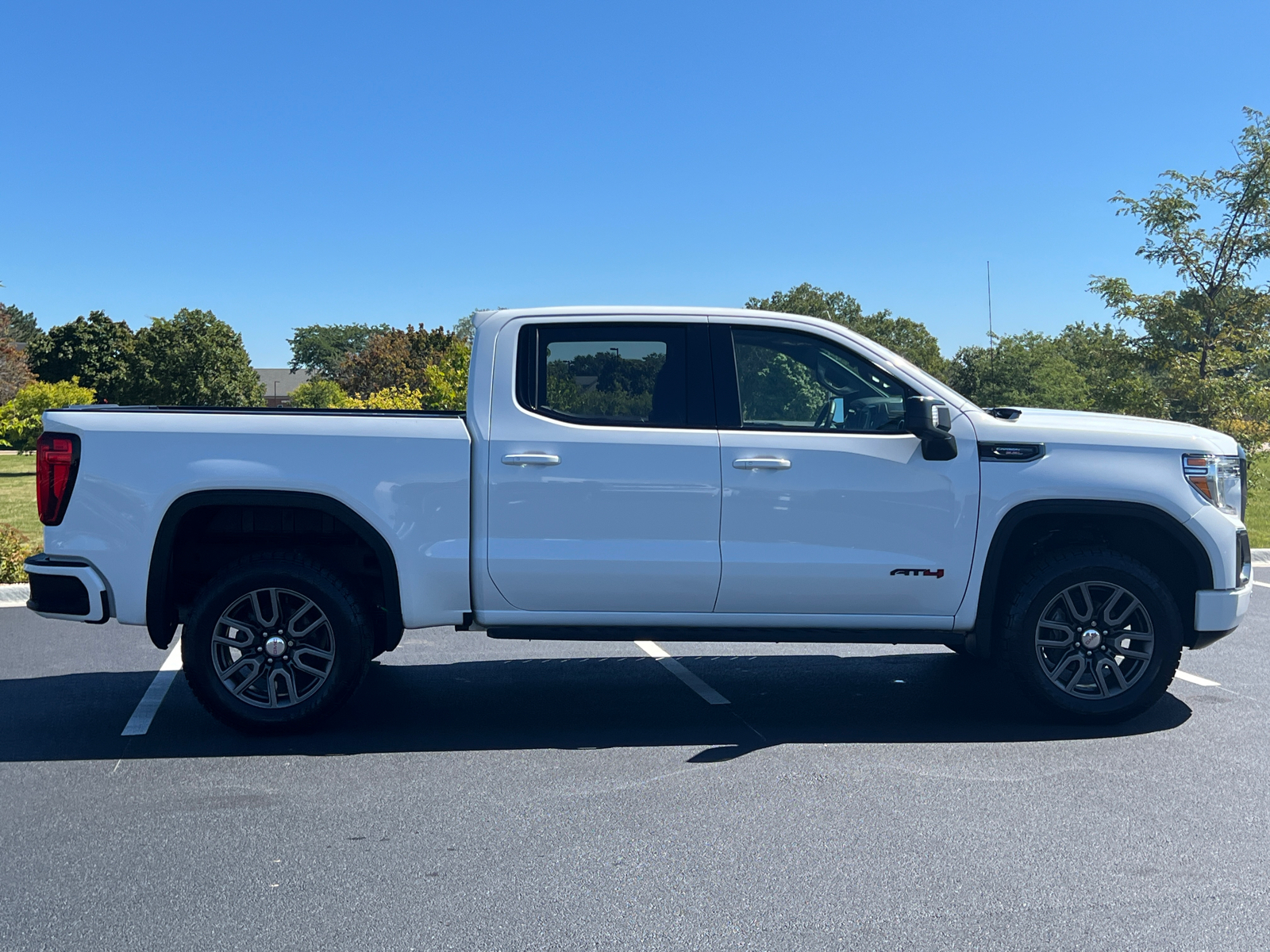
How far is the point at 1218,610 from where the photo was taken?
5.86m

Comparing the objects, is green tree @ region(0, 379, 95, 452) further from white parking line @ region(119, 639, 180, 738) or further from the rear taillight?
the rear taillight

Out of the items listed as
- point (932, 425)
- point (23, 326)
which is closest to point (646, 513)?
point (932, 425)

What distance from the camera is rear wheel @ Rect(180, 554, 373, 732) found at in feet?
18.4

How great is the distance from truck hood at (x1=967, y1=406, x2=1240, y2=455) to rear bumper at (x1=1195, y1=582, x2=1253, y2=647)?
72cm

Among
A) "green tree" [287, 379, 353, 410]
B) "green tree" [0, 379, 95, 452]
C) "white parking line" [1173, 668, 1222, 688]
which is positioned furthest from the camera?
"green tree" [287, 379, 353, 410]

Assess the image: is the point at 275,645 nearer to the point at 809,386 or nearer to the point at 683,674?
the point at 683,674

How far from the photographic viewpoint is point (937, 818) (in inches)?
180

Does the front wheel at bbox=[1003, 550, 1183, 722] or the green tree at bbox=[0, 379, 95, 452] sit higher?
the green tree at bbox=[0, 379, 95, 452]

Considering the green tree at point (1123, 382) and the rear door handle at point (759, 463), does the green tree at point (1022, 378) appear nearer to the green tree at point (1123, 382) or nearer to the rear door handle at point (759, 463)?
the green tree at point (1123, 382)

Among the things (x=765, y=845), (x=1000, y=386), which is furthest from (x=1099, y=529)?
(x=1000, y=386)

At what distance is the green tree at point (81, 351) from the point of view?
79.0 meters

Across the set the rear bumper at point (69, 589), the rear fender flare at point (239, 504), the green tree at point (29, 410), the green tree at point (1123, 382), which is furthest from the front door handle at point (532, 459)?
the green tree at point (29, 410)

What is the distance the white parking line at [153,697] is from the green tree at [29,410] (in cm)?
2409

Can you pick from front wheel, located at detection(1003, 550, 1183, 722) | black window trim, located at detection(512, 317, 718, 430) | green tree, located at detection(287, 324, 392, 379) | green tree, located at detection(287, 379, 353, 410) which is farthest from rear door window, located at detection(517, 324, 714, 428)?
green tree, located at detection(287, 324, 392, 379)
